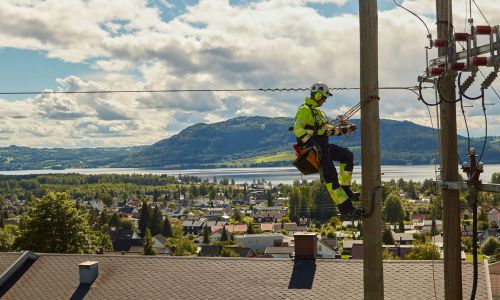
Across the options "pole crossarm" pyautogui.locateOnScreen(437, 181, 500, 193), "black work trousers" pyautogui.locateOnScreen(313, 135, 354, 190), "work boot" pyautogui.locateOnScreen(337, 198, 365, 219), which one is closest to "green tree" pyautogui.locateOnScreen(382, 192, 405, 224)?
"pole crossarm" pyautogui.locateOnScreen(437, 181, 500, 193)

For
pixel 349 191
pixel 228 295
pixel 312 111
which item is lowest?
pixel 228 295

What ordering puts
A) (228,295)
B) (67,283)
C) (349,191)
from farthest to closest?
(67,283) → (228,295) → (349,191)

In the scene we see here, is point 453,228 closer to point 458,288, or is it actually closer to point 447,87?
point 458,288

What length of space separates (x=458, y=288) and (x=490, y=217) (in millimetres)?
147790

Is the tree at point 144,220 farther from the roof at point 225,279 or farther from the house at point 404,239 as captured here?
the roof at point 225,279

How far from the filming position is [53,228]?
4216 cm

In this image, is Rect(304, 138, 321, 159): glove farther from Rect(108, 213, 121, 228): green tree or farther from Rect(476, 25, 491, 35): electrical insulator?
Rect(108, 213, 121, 228): green tree

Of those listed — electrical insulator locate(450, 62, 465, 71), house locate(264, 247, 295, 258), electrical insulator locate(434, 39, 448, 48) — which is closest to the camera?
electrical insulator locate(450, 62, 465, 71)

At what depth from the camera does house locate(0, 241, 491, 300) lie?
19.4 meters

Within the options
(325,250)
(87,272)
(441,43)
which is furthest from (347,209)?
(325,250)

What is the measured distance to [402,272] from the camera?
66.6ft

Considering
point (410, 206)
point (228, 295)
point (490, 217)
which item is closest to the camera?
point (228, 295)

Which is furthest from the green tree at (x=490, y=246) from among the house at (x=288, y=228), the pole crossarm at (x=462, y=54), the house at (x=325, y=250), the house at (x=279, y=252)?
the pole crossarm at (x=462, y=54)

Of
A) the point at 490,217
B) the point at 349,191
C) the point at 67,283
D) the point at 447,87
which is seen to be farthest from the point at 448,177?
the point at 490,217
